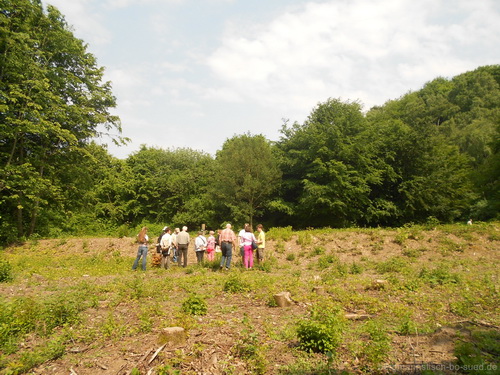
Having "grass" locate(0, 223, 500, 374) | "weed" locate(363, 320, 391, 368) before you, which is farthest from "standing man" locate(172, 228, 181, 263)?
"weed" locate(363, 320, 391, 368)

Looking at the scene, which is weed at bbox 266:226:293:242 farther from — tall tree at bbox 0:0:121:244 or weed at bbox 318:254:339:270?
tall tree at bbox 0:0:121:244

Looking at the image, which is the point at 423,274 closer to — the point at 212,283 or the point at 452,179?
the point at 212,283

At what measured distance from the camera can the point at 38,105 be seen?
61.2 feet

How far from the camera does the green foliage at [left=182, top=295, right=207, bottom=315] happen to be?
6.37m

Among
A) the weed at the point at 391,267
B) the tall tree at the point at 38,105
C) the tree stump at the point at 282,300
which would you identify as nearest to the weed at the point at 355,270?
the weed at the point at 391,267

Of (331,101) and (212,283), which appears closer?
(212,283)

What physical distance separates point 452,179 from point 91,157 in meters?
33.2

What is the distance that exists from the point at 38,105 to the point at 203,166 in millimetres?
27702

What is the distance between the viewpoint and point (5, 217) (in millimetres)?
21516

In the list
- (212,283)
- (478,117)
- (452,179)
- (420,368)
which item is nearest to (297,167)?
(452,179)

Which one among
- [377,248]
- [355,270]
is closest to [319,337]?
[355,270]

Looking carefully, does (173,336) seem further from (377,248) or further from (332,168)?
(332,168)

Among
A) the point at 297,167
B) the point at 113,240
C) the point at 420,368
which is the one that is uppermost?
the point at 297,167

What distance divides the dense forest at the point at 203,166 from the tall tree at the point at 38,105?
0.30 ft
